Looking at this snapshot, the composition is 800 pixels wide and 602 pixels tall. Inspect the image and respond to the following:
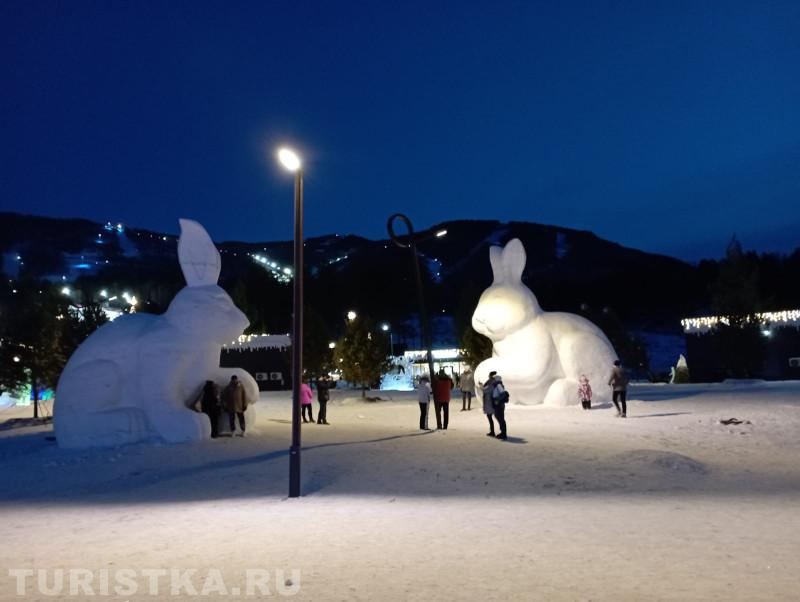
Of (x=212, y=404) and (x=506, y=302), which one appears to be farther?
(x=506, y=302)

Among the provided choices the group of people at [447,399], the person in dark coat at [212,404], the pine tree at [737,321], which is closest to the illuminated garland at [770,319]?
the pine tree at [737,321]

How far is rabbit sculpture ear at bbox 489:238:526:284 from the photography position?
928 inches

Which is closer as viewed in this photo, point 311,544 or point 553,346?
point 311,544

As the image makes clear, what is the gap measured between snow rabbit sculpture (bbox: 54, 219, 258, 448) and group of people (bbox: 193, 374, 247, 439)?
38cm

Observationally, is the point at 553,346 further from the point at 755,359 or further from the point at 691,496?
the point at 755,359

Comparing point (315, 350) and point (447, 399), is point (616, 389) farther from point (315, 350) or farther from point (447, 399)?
point (315, 350)

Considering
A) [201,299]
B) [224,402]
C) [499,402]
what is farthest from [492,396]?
[201,299]

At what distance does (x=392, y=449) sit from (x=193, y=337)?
5.40 m

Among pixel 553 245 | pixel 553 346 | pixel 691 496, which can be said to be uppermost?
pixel 553 245

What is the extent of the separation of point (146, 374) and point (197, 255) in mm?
3094

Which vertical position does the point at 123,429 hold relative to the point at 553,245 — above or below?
below

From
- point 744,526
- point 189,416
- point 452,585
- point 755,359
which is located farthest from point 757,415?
point 755,359

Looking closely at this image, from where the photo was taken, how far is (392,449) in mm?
14164

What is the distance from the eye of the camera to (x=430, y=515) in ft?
27.2
